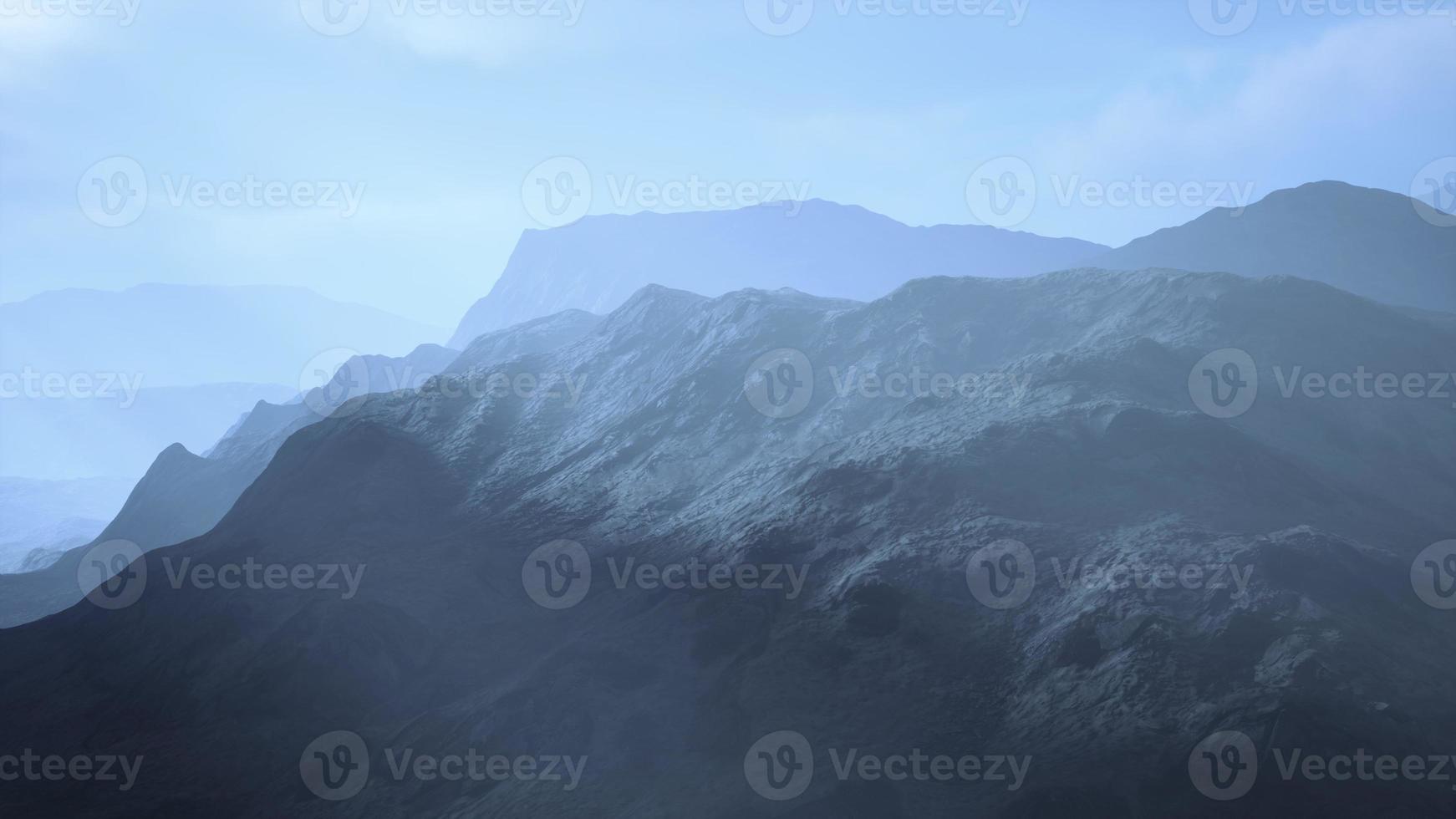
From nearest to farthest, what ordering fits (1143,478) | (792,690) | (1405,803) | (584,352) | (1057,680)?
(1405,803) → (1057,680) → (792,690) → (1143,478) → (584,352)

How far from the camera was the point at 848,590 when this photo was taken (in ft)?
150

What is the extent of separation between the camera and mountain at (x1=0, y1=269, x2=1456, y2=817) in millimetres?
34312

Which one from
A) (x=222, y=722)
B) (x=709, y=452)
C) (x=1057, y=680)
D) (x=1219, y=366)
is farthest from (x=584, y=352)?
(x=1057, y=680)

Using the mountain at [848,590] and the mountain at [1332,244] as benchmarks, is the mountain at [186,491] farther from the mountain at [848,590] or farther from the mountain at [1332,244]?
the mountain at [1332,244]

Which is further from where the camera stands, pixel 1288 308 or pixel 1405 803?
pixel 1288 308

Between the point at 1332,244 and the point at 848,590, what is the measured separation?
358ft

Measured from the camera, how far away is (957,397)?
61.3 metres

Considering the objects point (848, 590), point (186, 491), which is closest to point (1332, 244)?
point (848, 590)

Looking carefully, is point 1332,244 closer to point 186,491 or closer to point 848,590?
point 848,590

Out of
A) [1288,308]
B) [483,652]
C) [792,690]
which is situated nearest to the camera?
[792,690]

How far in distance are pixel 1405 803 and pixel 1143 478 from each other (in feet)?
71.6

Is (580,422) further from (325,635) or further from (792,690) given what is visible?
(792,690)

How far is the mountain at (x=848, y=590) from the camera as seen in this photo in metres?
34.3

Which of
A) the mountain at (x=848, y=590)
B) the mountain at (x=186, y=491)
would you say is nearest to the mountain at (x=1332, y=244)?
the mountain at (x=848, y=590)
